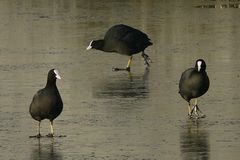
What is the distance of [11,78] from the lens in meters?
21.6

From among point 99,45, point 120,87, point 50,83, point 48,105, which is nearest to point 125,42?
point 99,45

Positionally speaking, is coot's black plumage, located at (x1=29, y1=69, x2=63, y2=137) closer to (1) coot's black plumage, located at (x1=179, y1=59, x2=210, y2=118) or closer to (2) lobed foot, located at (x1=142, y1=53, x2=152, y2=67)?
(1) coot's black plumage, located at (x1=179, y1=59, x2=210, y2=118)

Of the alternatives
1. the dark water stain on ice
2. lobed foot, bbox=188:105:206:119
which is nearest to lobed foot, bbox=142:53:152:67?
the dark water stain on ice

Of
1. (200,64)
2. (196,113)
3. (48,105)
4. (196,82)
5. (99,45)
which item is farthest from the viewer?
(99,45)

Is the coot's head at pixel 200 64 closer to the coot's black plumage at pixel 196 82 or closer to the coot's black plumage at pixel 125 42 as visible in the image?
the coot's black plumage at pixel 196 82

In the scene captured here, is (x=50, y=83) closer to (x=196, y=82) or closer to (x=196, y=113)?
(x=196, y=82)

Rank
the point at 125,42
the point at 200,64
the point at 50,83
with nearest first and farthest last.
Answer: the point at 50,83, the point at 200,64, the point at 125,42

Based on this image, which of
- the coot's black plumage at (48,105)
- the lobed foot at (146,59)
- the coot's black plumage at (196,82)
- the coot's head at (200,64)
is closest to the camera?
the coot's black plumage at (48,105)

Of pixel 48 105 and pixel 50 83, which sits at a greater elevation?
pixel 50 83

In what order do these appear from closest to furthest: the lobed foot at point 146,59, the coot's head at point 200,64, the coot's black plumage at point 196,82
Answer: the coot's head at point 200,64
the coot's black plumage at point 196,82
the lobed foot at point 146,59

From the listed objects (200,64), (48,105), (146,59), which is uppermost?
(146,59)

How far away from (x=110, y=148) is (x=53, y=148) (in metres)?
0.75

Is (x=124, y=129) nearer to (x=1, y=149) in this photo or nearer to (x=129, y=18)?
(x=1, y=149)

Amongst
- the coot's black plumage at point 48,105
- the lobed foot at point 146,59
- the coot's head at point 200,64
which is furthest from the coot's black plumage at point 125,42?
the coot's black plumage at point 48,105
